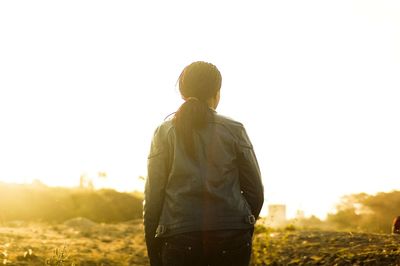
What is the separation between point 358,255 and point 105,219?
61.0ft

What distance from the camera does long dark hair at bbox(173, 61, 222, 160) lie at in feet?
9.97

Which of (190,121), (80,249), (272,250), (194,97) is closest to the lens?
(190,121)

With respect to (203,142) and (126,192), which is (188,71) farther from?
(126,192)

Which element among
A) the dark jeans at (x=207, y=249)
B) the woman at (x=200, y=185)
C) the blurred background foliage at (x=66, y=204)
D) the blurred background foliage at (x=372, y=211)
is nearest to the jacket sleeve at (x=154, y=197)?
the woman at (x=200, y=185)

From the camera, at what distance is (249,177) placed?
308 cm

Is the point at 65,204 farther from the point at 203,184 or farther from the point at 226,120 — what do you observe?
the point at 203,184

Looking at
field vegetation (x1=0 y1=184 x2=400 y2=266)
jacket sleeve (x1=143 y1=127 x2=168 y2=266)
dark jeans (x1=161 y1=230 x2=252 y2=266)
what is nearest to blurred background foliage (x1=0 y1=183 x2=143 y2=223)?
field vegetation (x1=0 y1=184 x2=400 y2=266)

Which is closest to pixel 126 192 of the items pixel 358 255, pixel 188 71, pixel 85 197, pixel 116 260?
pixel 85 197

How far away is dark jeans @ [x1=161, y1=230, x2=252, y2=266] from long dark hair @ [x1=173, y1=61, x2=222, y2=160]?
45 cm

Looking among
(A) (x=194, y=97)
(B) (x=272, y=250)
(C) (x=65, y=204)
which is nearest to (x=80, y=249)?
→ (B) (x=272, y=250)

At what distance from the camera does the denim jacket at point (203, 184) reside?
2.91 metres

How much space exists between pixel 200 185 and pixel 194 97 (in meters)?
0.56

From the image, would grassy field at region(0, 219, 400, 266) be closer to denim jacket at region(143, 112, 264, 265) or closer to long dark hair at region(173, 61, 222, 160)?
denim jacket at region(143, 112, 264, 265)

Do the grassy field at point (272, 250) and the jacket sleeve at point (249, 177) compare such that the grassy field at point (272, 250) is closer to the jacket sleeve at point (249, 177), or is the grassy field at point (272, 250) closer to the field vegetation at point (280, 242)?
the field vegetation at point (280, 242)
